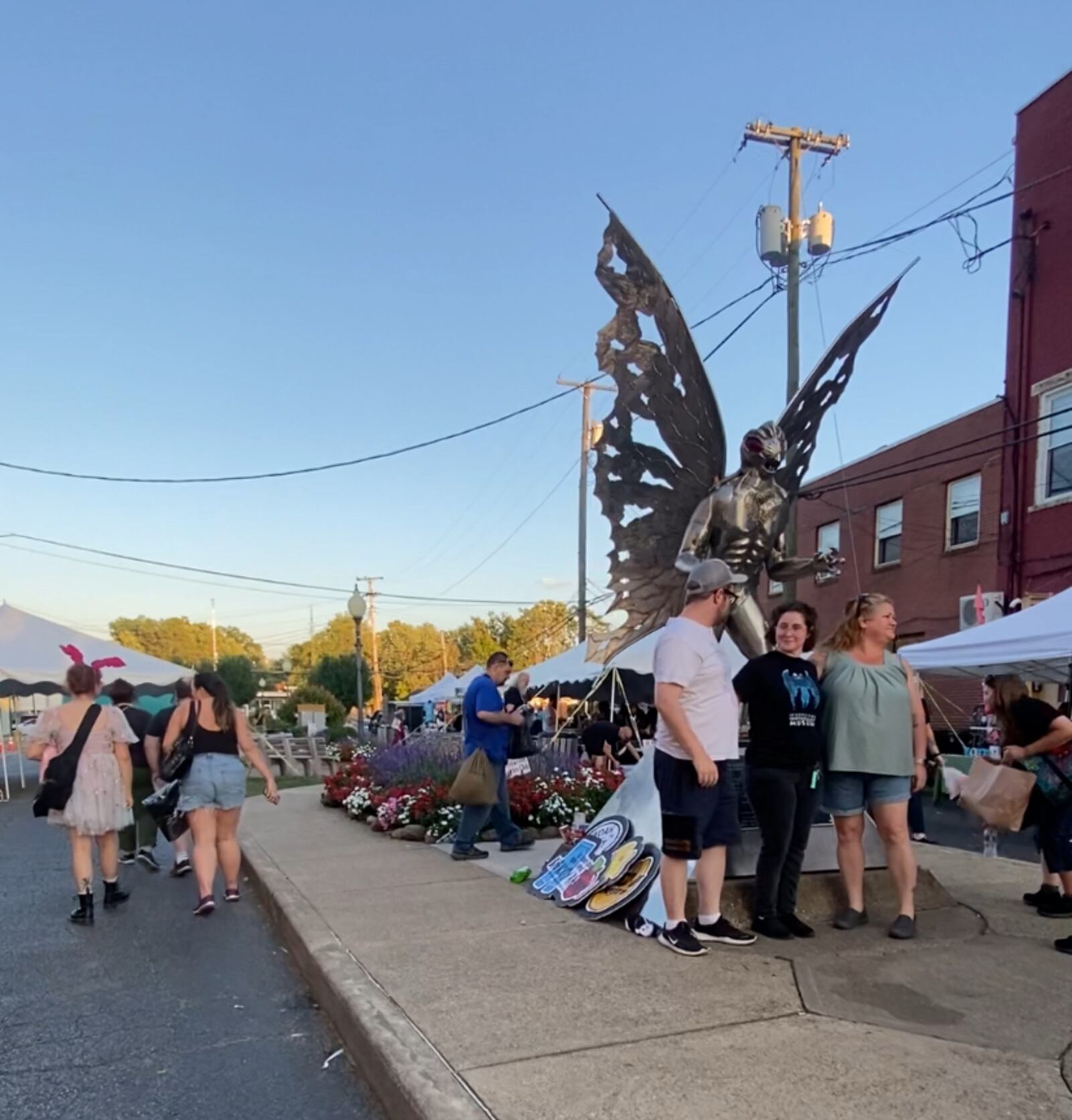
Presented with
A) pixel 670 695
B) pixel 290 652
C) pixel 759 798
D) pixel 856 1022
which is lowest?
pixel 290 652

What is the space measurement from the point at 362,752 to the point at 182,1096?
9.32 m

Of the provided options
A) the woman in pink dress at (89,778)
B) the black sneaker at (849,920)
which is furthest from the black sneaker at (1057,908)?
the woman in pink dress at (89,778)

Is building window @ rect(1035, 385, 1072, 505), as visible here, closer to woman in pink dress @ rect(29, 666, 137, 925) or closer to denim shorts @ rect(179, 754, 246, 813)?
denim shorts @ rect(179, 754, 246, 813)

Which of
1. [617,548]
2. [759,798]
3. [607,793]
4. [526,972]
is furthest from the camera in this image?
[607,793]

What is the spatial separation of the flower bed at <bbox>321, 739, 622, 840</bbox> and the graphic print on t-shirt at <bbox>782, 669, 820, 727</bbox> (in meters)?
4.37

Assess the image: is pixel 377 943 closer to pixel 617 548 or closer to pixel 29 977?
pixel 29 977

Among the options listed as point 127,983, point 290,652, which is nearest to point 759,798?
point 127,983

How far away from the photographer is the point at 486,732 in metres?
7.03

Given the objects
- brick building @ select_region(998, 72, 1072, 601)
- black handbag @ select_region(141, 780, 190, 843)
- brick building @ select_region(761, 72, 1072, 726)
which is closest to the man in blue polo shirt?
black handbag @ select_region(141, 780, 190, 843)

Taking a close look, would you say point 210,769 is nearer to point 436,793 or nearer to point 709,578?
point 436,793

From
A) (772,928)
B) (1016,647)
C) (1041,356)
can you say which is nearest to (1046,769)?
(772,928)

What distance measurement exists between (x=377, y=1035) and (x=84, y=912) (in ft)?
11.0

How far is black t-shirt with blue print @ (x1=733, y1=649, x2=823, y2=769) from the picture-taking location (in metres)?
4.37

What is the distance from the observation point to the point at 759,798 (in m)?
4.44
